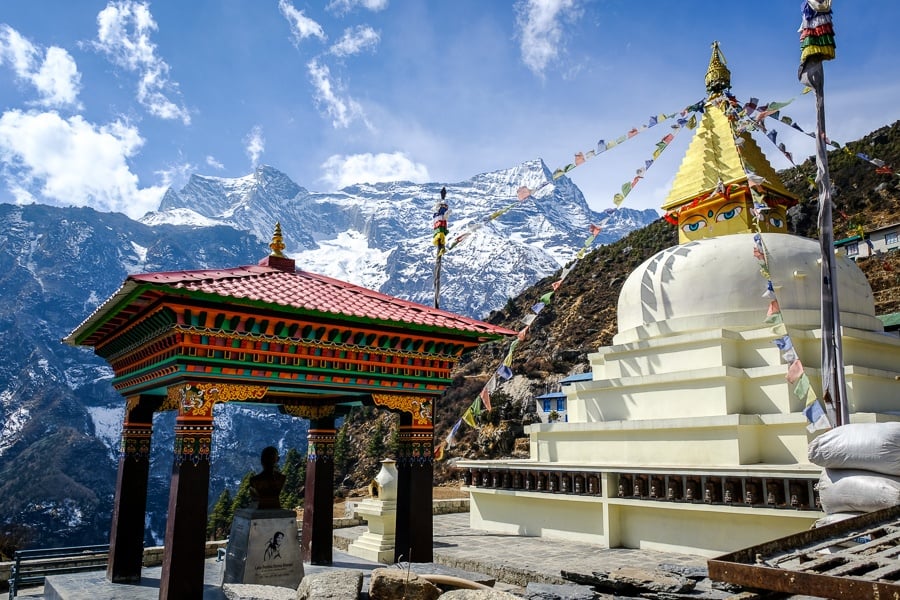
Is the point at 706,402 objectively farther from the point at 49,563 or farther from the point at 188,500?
the point at 49,563

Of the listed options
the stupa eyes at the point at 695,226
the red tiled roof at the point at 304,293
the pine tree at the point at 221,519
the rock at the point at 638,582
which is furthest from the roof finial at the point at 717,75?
the pine tree at the point at 221,519

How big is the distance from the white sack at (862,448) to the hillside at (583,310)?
28930 mm

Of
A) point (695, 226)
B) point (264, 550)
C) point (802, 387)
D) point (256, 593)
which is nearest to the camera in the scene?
point (256, 593)

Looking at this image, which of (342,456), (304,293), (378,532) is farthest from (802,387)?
(342,456)

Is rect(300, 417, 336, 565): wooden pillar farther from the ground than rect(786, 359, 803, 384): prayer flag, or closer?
closer

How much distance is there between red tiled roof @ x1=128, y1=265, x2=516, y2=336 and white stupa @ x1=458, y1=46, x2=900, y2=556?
5470 mm

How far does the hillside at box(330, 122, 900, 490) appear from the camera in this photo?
38.7 metres

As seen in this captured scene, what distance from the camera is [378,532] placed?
1406 centimetres

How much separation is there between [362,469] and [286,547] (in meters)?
35.2

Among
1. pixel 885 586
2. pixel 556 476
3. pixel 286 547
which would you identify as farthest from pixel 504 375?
pixel 885 586

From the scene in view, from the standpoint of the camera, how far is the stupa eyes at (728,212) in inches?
712

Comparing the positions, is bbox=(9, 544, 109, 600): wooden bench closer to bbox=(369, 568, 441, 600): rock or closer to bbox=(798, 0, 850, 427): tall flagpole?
bbox=(369, 568, 441, 600): rock

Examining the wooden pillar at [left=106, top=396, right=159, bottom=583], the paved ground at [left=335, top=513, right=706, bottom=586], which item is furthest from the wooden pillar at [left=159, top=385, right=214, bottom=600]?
the paved ground at [left=335, top=513, right=706, bottom=586]

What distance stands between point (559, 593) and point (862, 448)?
379cm
